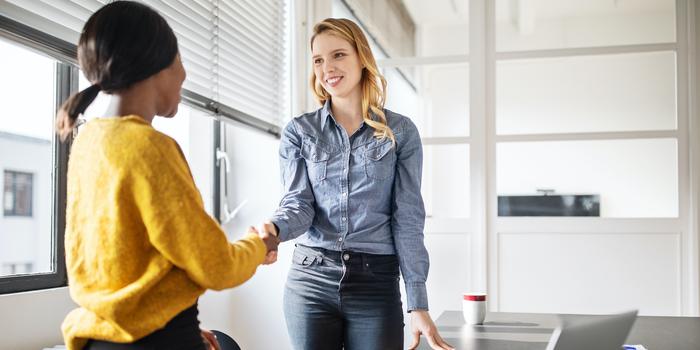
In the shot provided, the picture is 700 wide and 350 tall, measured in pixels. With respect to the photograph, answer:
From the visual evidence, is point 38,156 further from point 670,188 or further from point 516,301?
point 670,188

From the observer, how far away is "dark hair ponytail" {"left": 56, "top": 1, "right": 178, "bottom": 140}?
105 cm

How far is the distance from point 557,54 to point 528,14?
23cm

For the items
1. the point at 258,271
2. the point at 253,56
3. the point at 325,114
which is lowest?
the point at 258,271

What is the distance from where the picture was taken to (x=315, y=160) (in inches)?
77.8

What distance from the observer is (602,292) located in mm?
3203

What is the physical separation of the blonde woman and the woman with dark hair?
2.40 feet

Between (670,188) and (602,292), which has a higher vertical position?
(670,188)

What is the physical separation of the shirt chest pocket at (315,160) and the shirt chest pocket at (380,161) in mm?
115

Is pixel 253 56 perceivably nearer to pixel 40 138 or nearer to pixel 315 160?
pixel 40 138

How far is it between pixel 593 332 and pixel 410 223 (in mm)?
972

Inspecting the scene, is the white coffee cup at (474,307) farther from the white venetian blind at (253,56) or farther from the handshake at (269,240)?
the white venetian blind at (253,56)

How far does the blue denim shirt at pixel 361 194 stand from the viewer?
1.90 metres

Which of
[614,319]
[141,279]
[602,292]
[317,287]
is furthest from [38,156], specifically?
[602,292]

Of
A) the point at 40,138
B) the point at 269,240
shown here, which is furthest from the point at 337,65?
the point at 40,138
